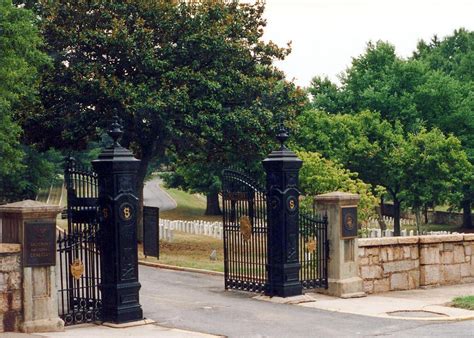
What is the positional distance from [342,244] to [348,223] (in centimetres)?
44

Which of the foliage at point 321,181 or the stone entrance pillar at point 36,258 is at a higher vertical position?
the foliage at point 321,181

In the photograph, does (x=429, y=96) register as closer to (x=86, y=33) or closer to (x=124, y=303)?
(x=86, y=33)

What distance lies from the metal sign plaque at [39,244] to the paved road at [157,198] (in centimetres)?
4896

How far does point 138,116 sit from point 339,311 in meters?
14.0

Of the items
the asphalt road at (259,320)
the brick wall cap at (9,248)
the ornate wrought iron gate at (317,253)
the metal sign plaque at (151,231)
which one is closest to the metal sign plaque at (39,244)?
the brick wall cap at (9,248)

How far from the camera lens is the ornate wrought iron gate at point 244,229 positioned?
15.7 meters

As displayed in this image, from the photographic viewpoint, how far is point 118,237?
12.7m

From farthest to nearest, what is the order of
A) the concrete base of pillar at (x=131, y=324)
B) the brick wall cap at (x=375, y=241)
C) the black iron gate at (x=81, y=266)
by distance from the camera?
the brick wall cap at (x=375, y=241), the black iron gate at (x=81, y=266), the concrete base of pillar at (x=131, y=324)

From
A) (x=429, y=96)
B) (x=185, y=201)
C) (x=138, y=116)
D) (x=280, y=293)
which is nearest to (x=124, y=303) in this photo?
(x=280, y=293)

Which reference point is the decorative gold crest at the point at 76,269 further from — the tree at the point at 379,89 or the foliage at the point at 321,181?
the tree at the point at 379,89

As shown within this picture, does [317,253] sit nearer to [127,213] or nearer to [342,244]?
[342,244]

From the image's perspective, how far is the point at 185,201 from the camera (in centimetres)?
7056

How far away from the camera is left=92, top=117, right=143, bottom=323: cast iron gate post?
1258cm

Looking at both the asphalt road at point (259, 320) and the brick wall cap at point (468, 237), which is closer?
the asphalt road at point (259, 320)
